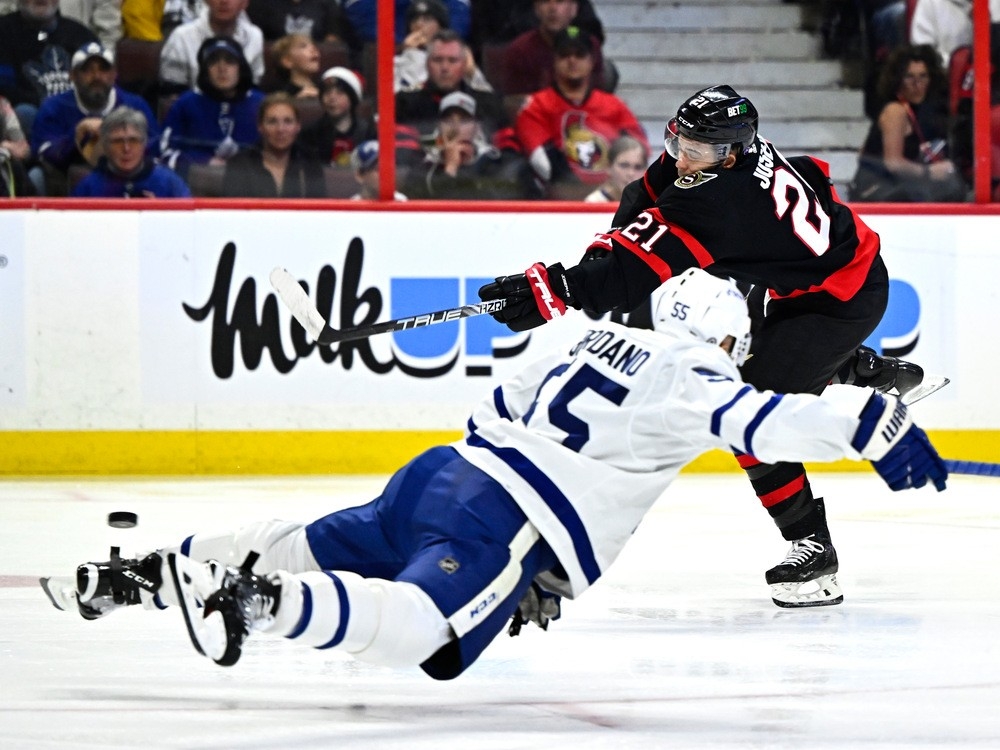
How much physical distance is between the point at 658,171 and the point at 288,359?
87.7 inches

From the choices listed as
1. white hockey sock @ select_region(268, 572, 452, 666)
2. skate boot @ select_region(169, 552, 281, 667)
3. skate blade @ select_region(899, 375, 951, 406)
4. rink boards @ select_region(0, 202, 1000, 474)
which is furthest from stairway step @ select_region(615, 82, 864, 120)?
skate boot @ select_region(169, 552, 281, 667)

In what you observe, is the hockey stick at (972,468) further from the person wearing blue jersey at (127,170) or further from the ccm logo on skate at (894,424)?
the person wearing blue jersey at (127,170)

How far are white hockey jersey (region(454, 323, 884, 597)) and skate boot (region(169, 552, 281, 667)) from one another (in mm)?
449

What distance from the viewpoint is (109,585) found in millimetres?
2561

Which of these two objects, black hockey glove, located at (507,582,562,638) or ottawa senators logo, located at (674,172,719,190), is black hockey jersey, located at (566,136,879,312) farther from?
black hockey glove, located at (507,582,562,638)

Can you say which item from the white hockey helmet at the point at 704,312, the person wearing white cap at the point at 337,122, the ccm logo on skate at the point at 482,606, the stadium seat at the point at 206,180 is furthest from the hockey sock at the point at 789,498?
the stadium seat at the point at 206,180

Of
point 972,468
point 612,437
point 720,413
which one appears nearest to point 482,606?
point 612,437

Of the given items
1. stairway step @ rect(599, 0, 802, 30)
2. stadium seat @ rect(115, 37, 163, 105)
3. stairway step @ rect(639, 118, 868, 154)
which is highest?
stairway step @ rect(599, 0, 802, 30)

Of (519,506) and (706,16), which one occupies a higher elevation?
(706,16)

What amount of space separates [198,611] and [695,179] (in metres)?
1.68

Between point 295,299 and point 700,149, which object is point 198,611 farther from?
point 700,149

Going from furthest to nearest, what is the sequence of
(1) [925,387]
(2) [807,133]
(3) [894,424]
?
(2) [807,133] → (1) [925,387] → (3) [894,424]

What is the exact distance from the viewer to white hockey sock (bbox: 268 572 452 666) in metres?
2.20

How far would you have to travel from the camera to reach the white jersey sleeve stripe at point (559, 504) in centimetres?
245
